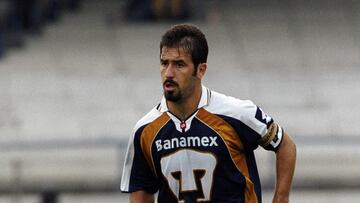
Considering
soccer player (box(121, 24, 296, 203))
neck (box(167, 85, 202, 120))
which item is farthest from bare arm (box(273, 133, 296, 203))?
neck (box(167, 85, 202, 120))

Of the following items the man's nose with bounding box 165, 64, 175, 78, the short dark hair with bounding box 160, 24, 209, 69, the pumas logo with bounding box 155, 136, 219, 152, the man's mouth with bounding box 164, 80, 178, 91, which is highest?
the short dark hair with bounding box 160, 24, 209, 69

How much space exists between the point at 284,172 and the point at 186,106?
51 centimetres

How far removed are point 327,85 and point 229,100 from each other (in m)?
16.3

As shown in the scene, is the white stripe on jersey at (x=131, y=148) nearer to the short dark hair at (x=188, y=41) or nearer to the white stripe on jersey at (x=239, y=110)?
the white stripe on jersey at (x=239, y=110)

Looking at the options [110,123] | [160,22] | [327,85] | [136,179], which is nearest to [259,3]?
[160,22]

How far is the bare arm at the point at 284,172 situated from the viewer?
5.00 m

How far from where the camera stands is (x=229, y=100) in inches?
198

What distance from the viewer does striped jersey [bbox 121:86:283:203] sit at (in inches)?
196

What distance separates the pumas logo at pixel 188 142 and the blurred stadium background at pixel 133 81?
426 cm

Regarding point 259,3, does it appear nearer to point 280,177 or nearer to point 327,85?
point 327,85

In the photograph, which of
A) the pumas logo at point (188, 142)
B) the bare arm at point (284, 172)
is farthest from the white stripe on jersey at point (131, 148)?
the bare arm at point (284, 172)

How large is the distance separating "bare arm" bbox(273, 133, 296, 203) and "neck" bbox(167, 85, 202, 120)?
→ 0.42 meters

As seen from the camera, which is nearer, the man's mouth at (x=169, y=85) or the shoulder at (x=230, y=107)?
the man's mouth at (x=169, y=85)

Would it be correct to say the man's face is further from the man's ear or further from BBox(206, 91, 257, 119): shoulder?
BBox(206, 91, 257, 119): shoulder
